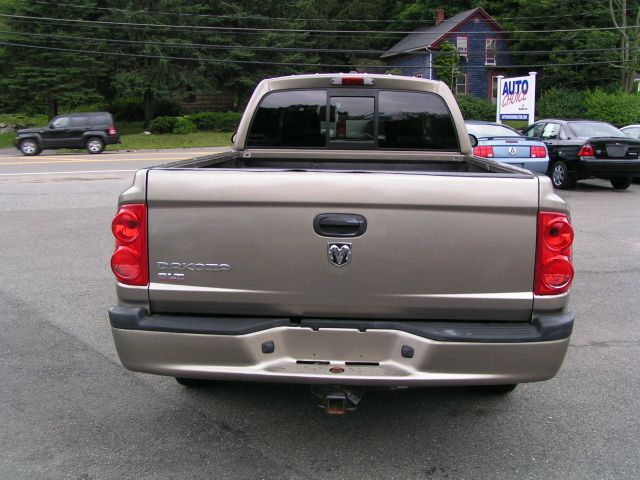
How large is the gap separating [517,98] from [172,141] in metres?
19.6

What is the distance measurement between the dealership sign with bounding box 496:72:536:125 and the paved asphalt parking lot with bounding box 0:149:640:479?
1966cm

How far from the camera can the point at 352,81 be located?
4.59 meters

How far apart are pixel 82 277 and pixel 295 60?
4033 centimetres

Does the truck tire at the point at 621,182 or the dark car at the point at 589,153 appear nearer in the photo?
the dark car at the point at 589,153

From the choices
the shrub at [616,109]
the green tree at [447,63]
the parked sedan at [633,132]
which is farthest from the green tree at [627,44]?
the parked sedan at [633,132]

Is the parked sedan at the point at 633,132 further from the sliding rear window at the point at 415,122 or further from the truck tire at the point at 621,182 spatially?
the sliding rear window at the point at 415,122

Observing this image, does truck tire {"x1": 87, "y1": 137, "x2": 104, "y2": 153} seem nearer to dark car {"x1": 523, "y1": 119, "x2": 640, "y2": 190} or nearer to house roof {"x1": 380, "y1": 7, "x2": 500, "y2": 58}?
dark car {"x1": 523, "y1": 119, "x2": 640, "y2": 190}

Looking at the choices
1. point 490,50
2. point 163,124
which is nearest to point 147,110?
point 163,124

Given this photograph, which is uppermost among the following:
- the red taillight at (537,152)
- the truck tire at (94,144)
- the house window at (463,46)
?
the house window at (463,46)

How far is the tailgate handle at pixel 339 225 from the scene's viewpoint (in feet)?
9.14

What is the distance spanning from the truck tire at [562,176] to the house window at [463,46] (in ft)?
131

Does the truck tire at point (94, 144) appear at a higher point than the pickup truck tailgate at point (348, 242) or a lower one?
lower

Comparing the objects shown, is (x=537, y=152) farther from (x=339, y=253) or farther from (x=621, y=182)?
(x=339, y=253)

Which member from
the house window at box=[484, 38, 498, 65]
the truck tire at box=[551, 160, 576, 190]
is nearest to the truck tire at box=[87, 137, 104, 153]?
the truck tire at box=[551, 160, 576, 190]
